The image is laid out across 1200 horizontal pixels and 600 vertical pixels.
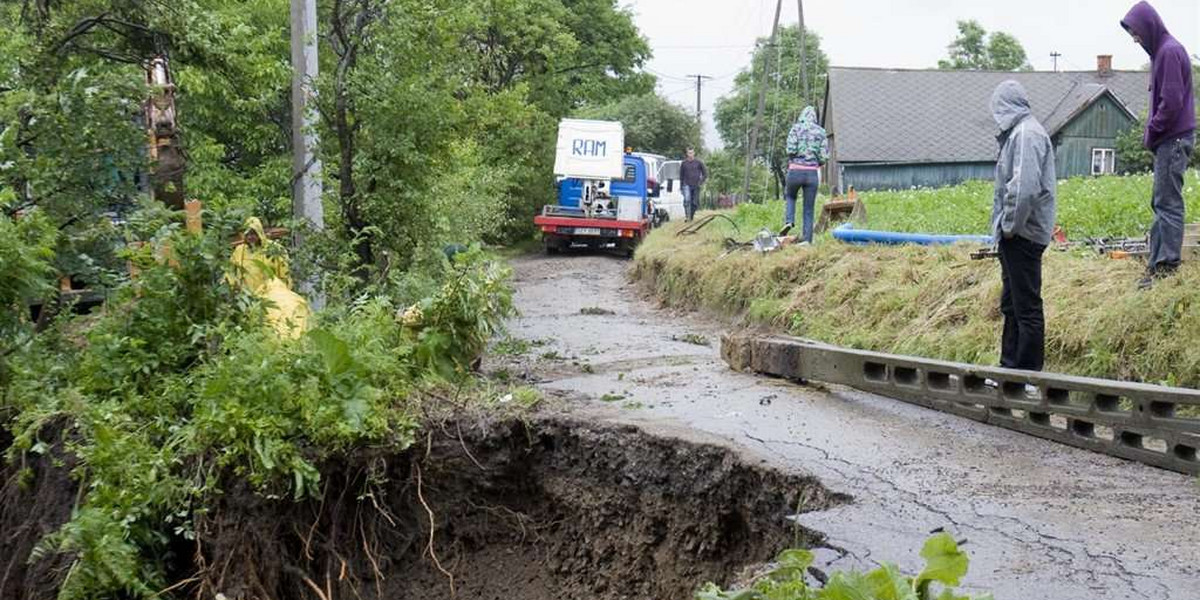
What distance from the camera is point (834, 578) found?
3312mm

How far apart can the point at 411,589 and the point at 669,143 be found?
5293 cm

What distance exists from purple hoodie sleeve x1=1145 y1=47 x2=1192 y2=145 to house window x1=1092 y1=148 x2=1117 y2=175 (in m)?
43.2

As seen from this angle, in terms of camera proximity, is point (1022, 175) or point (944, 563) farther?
point (1022, 175)

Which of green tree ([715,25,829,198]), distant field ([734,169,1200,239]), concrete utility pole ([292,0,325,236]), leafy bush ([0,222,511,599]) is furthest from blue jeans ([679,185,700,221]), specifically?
green tree ([715,25,829,198])

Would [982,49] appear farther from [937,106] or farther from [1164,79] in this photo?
[1164,79]

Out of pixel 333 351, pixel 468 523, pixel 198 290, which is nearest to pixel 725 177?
pixel 198 290

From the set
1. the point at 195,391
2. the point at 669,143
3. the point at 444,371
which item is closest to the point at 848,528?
the point at 444,371

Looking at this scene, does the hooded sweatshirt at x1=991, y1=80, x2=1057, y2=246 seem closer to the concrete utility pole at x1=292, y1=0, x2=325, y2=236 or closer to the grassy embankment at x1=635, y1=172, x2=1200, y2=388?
the grassy embankment at x1=635, y1=172, x2=1200, y2=388

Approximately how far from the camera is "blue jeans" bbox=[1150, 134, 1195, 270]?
746 cm

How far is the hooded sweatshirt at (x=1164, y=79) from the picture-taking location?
24.4ft

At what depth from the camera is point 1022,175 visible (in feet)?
22.7

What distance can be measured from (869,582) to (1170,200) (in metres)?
5.31

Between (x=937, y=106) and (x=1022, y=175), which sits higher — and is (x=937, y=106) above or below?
above

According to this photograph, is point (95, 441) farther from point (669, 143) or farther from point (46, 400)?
point (669, 143)
